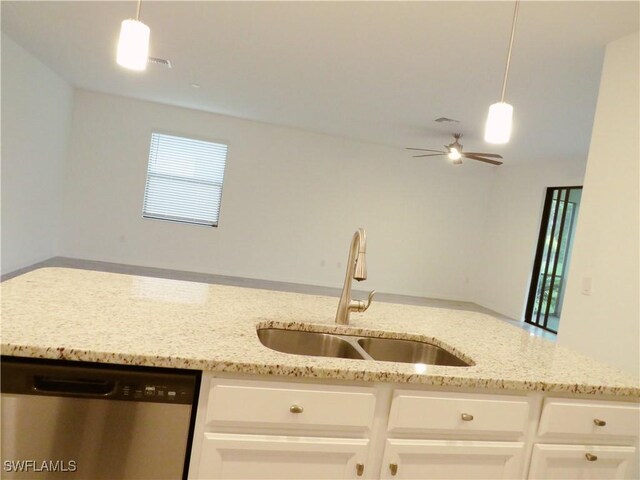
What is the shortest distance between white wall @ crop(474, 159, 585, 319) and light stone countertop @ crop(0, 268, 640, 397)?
5.95 meters

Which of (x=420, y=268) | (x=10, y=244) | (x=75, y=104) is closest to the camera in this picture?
(x=10, y=244)

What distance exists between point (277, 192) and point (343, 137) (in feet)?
4.80

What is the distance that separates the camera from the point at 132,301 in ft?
5.20

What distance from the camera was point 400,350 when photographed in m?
1.77

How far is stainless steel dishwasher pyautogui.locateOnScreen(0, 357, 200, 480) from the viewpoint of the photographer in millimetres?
1098

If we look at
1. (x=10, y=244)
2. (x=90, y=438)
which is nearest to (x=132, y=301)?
(x=90, y=438)

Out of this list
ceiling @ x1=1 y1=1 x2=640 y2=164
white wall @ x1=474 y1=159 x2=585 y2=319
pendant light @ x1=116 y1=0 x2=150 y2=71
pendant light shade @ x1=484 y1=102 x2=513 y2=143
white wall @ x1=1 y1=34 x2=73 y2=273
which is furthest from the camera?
white wall @ x1=474 y1=159 x2=585 y2=319

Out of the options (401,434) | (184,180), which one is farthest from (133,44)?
(184,180)

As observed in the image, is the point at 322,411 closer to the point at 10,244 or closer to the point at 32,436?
the point at 32,436

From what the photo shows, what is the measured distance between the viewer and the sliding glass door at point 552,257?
721 centimetres

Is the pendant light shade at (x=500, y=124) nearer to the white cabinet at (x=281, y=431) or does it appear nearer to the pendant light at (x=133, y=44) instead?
the white cabinet at (x=281, y=431)

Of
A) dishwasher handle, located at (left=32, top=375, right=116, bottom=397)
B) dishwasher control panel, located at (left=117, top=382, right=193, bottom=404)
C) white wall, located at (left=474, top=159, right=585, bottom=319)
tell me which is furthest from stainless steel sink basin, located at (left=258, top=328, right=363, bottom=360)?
white wall, located at (left=474, top=159, right=585, bottom=319)

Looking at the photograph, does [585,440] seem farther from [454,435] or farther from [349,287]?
[349,287]
